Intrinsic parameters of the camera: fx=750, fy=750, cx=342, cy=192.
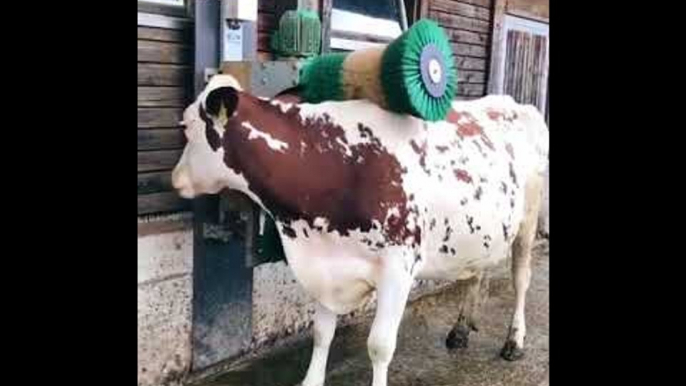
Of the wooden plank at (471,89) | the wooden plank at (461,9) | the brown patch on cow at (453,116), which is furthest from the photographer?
the wooden plank at (471,89)

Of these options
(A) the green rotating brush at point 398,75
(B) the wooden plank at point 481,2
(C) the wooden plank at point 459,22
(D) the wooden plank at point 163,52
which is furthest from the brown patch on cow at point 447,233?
(B) the wooden plank at point 481,2

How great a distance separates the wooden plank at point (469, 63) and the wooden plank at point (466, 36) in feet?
0.37

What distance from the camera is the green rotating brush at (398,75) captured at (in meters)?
2.59

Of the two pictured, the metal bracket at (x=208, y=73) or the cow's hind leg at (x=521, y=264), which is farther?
the cow's hind leg at (x=521, y=264)

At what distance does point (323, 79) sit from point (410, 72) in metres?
0.40

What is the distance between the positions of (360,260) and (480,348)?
59.0 inches

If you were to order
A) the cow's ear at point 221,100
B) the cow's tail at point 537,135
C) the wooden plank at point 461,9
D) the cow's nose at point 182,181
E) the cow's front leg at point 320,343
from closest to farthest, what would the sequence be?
1. the cow's ear at point 221,100
2. the cow's nose at point 182,181
3. the cow's front leg at point 320,343
4. the cow's tail at point 537,135
5. the wooden plank at point 461,9

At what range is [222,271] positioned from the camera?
10.9ft

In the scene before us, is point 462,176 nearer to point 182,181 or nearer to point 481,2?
point 182,181

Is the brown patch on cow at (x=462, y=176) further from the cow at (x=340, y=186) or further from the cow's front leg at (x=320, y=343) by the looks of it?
the cow's front leg at (x=320, y=343)

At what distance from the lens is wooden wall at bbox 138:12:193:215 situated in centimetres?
290

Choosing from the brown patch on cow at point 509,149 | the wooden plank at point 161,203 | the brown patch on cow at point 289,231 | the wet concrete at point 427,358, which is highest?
the brown patch on cow at point 509,149
